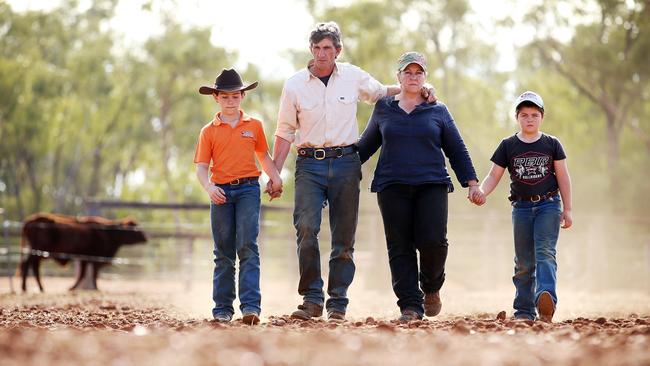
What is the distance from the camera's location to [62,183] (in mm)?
39250

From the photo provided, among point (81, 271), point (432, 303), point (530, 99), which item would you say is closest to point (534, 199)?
point (530, 99)

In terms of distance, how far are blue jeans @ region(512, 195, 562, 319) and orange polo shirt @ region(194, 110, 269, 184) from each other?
5.50ft

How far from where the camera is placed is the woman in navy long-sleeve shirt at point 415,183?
267 inches

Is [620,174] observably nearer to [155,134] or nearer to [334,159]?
[155,134]

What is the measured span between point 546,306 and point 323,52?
204 cm

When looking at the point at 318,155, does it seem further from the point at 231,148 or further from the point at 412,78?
the point at 412,78

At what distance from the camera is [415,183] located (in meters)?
6.77

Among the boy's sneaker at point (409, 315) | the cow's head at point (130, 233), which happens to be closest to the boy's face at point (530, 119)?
the boy's sneaker at point (409, 315)

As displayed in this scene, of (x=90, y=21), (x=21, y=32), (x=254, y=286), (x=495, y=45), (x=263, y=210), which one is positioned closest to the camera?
(x=254, y=286)

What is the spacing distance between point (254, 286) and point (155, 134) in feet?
117

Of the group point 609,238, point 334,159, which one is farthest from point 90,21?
point 334,159

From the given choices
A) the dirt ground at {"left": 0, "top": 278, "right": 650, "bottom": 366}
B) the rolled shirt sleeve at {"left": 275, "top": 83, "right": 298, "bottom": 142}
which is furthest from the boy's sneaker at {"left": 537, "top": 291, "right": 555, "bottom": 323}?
the rolled shirt sleeve at {"left": 275, "top": 83, "right": 298, "bottom": 142}

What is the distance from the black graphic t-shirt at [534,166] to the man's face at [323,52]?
4.24ft

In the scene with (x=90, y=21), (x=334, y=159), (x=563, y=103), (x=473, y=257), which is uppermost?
(x=90, y=21)
